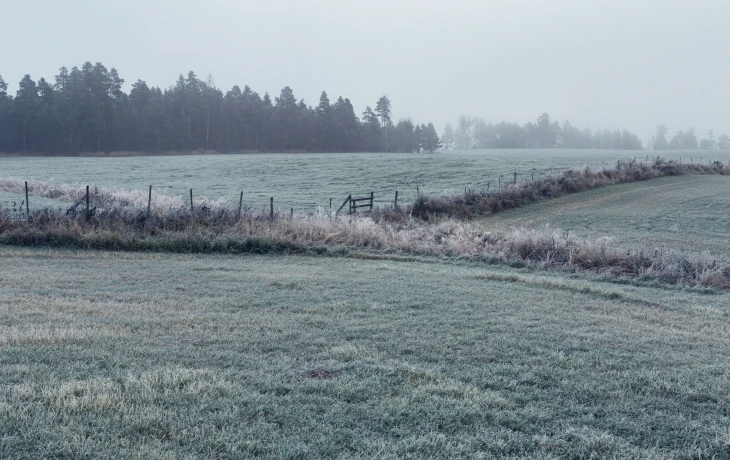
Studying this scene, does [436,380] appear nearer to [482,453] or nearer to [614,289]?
[482,453]

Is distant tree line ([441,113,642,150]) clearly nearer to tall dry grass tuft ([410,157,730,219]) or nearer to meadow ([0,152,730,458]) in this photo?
tall dry grass tuft ([410,157,730,219])

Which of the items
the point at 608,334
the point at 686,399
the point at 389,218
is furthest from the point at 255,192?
the point at 686,399

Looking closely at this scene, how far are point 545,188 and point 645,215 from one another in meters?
6.90

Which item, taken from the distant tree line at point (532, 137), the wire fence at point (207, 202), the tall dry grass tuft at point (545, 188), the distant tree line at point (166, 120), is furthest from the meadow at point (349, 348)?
the distant tree line at point (532, 137)

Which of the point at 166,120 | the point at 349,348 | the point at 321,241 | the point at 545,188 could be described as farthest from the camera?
the point at 166,120

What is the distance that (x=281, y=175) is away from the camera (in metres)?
55.2

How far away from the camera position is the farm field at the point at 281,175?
4084cm

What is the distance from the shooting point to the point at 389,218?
2655 cm

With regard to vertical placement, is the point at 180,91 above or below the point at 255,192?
above

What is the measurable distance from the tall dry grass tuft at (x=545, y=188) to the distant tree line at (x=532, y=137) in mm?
106055

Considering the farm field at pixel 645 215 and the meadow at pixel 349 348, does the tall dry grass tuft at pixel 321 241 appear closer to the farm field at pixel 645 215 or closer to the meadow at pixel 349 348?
the meadow at pixel 349 348

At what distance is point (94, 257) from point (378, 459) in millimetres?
13493

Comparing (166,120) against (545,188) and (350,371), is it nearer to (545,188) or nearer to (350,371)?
(545,188)

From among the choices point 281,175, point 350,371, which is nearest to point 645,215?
point 350,371
